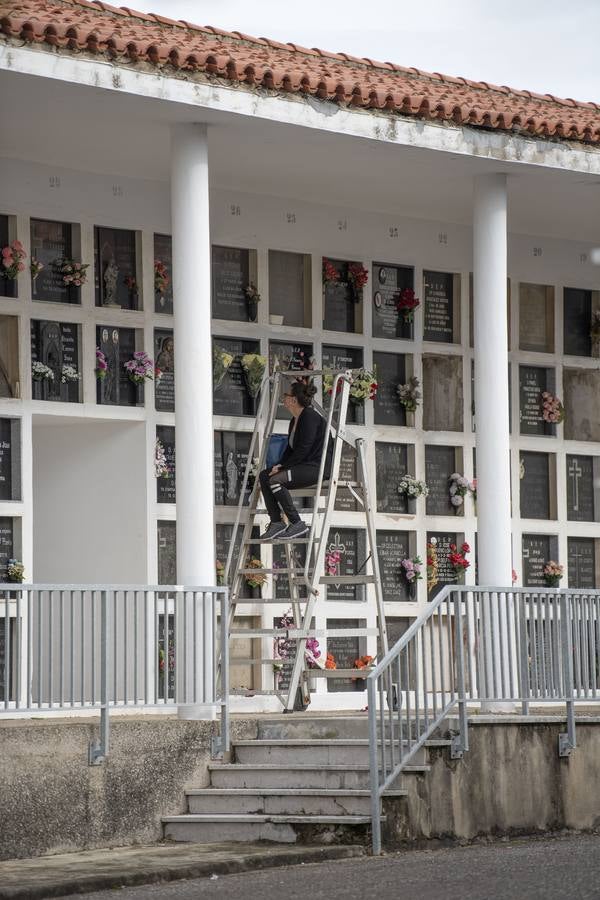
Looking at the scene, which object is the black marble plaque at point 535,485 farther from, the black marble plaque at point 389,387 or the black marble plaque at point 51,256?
the black marble plaque at point 51,256

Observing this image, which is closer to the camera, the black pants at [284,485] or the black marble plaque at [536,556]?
the black pants at [284,485]

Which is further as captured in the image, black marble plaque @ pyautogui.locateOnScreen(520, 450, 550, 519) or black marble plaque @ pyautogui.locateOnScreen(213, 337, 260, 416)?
black marble plaque @ pyautogui.locateOnScreen(520, 450, 550, 519)

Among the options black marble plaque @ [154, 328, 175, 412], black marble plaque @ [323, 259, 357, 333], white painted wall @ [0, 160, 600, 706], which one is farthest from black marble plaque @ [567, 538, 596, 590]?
black marble plaque @ [154, 328, 175, 412]

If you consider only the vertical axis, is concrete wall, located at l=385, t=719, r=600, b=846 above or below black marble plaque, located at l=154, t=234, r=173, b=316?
below

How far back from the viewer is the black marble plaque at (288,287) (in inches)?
527

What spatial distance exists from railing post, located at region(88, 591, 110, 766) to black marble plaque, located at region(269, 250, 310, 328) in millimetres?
4107

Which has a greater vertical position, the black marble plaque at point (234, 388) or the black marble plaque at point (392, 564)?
the black marble plaque at point (234, 388)

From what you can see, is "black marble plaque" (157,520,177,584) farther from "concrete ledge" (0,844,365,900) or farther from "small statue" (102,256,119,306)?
"concrete ledge" (0,844,365,900)

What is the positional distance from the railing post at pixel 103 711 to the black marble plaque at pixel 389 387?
14.4ft

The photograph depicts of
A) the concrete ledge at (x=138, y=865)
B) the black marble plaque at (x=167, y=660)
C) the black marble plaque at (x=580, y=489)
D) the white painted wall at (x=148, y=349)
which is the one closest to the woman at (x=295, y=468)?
the white painted wall at (x=148, y=349)

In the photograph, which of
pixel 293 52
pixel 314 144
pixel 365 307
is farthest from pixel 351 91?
pixel 365 307

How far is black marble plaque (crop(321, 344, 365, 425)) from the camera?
537 inches

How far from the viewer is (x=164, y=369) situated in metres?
12.8

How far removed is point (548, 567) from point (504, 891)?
6.70 metres
